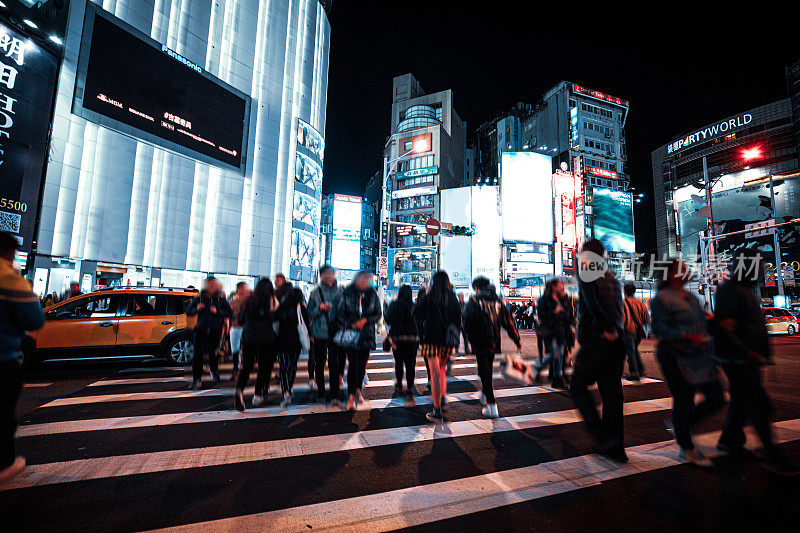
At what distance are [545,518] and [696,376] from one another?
1.97m

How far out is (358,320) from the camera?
5.08 metres

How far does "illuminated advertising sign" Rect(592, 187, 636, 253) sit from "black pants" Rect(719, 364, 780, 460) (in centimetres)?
5946

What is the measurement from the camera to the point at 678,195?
62000 millimetres

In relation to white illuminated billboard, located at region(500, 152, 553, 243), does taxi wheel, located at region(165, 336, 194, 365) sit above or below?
below

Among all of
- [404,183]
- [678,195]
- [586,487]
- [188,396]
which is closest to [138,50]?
[188,396]

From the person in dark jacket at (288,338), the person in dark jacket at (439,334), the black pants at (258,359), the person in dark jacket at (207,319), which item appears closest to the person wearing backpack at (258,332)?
the black pants at (258,359)

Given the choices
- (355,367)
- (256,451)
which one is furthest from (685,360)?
(256,451)

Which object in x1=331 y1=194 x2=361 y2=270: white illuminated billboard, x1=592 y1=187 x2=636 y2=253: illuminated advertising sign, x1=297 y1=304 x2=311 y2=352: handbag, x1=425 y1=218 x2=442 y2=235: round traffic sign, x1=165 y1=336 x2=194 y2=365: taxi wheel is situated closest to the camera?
x1=297 y1=304 x2=311 y2=352: handbag

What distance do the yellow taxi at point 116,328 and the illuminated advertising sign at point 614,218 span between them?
59539mm

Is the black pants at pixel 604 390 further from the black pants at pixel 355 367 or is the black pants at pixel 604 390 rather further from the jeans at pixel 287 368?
the jeans at pixel 287 368

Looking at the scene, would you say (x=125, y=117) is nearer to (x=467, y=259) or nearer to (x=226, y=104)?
(x=226, y=104)

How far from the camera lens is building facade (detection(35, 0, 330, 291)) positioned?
2066 cm

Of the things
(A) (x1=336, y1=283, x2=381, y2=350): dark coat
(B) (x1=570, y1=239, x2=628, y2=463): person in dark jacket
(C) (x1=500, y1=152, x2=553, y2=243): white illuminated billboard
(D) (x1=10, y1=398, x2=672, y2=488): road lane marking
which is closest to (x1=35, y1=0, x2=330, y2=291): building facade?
(D) (x1=10, y1=398, x2=672, y2=488): road lane marking

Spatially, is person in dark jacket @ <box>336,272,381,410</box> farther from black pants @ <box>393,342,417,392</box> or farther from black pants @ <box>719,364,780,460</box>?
black pants @ <box>719,364,780,460</box>
